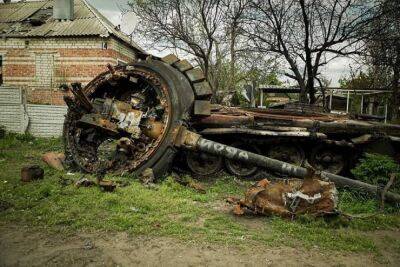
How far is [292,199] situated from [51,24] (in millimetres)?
17878

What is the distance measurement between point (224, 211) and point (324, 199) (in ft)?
4.52

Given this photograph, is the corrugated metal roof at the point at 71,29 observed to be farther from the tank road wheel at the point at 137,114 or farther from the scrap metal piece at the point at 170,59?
the scrap metal piece at the point at 170,59

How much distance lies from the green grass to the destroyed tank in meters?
0.87

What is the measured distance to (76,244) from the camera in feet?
13.2

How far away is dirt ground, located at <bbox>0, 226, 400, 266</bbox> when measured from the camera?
12.1 ft

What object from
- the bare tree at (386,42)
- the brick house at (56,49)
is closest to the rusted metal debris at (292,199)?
the bare tree at (386,42)

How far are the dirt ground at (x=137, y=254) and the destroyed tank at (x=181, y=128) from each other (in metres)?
2.71

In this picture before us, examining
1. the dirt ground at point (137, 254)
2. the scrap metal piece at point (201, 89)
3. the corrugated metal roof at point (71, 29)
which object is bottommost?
the dirt ground at point (137, 254)

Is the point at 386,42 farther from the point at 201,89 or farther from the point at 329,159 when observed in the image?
the point at 201,89

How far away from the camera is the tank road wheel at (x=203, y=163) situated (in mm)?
7945

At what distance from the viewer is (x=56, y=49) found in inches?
735

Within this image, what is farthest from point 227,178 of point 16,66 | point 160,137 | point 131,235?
point 16,66

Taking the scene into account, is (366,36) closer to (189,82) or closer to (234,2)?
(234,2)

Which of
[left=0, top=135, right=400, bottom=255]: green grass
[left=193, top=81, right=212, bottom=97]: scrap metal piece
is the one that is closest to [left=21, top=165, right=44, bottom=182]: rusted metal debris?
[left=0, top=135, right=400, bottom=255]: green grass
